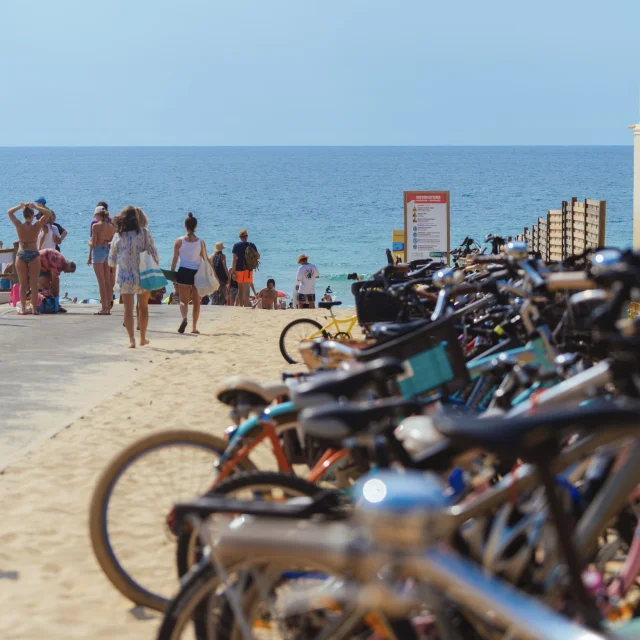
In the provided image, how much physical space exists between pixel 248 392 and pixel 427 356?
2.39 ft

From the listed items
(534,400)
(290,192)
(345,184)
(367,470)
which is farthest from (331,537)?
(345,184)

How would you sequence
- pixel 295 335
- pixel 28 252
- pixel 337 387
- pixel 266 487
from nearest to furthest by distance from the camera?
pixel 337 387, pixel 266 487, pixel 295 335, pixel 28 252

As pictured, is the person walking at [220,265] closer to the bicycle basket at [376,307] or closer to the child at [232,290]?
the child at [232,290]

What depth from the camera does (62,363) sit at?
1152cm

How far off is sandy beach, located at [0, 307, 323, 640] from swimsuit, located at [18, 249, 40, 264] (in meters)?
2.64

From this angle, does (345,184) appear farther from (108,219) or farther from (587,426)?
(587,426)

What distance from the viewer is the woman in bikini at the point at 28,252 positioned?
50.9 ft

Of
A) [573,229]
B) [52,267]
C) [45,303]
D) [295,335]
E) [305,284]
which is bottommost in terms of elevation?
[295,335]

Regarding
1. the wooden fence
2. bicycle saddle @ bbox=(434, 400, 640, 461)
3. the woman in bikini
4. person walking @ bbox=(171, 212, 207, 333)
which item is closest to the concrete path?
the woman in bikini

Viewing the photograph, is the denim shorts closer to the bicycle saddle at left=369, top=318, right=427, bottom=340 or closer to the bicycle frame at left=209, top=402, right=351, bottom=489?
the bicycle saddle at left=369, top=318, right=427, bottom=340

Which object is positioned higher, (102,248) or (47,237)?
(47,237)

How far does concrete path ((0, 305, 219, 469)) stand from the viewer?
28.3 ft

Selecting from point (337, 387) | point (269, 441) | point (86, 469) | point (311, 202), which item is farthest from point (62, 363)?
point (311, 202)

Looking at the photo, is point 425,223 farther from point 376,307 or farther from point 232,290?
point 376,307
